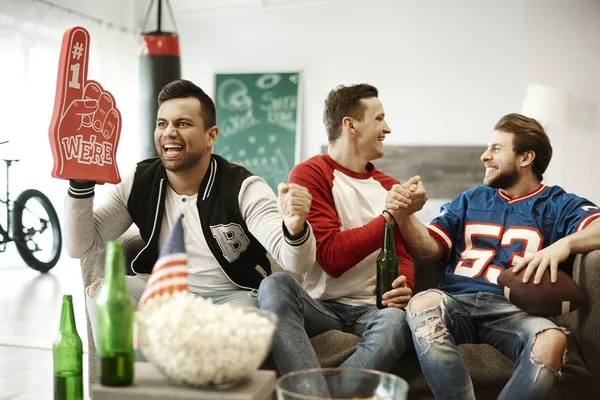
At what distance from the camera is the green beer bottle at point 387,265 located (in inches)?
88.6

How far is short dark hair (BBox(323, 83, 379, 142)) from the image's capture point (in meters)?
2.56

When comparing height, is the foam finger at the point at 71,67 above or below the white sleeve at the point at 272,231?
above

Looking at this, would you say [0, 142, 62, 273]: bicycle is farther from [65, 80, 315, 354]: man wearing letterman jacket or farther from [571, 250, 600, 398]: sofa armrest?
[571, 250, 600, 398]: sofa armrest

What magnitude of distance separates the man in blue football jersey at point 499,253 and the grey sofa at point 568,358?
2.3 inches

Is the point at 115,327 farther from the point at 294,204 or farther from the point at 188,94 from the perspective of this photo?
the point at 188,94

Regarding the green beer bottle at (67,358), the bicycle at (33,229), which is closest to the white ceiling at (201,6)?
the bicycle at (33,229)

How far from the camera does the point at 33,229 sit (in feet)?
19.1

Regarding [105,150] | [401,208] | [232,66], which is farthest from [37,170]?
[401,208]

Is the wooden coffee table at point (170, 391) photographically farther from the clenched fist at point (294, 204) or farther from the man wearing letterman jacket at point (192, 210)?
the man wearing letterman jacket at point (192, 210)

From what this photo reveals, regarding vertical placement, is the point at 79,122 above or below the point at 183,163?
above

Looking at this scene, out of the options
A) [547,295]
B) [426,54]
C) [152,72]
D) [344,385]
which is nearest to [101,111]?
[344,385]

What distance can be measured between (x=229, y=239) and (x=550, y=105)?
12.0ft

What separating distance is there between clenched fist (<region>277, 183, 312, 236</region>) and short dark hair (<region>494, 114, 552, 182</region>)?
3.23ft

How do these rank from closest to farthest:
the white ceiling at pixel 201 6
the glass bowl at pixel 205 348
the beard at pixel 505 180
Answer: the glass bowl at pixel 205 348 < the beard at pixel 505 180 < the white ceiling at pixel 201 6
